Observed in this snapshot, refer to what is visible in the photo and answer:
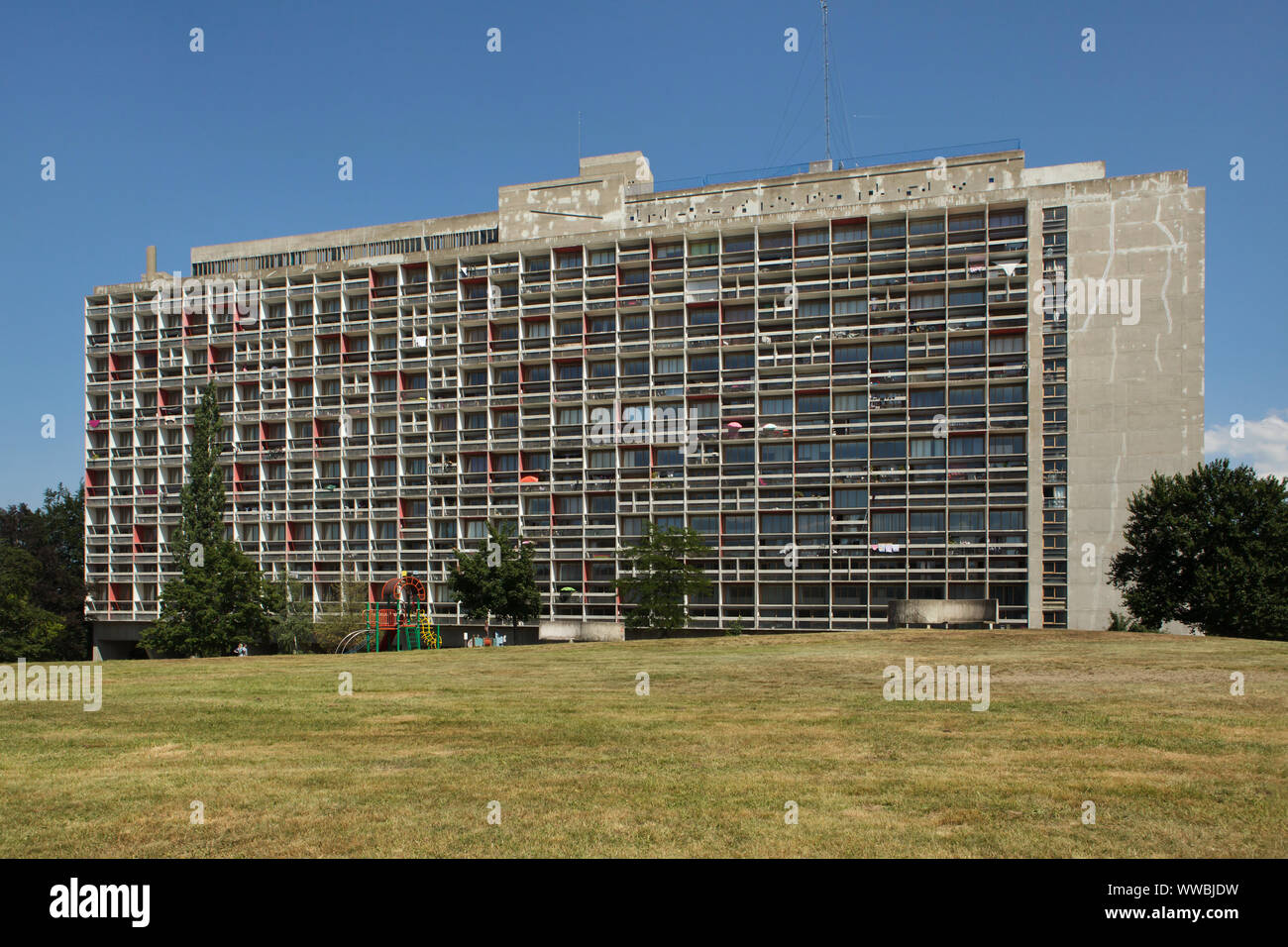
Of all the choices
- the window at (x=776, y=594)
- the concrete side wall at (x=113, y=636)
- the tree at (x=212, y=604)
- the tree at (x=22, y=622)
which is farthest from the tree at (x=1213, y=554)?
the concrete side wall at (x=113, y=636)

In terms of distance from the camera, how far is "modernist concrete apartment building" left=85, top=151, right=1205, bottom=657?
70.7 m

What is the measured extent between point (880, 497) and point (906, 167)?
27276mm

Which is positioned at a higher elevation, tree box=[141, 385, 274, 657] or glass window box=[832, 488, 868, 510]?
glass window box=[832, 488, 868, 510]

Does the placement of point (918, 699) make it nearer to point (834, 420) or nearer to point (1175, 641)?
point (1175, 641)

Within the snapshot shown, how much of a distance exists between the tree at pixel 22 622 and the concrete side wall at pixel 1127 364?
84023mm

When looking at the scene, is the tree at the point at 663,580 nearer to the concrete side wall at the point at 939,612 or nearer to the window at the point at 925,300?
the concrete side wall at the point at 939,612

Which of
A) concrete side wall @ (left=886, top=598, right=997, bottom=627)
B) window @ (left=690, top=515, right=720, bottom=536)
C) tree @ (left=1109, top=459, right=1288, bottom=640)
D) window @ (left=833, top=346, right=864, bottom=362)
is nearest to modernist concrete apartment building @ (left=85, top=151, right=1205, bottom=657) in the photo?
window @ (left=833, top=346, right=864, bottom=362)

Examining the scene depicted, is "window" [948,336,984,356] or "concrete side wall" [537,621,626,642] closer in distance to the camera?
"concrete side wall" [537,621,626,642]

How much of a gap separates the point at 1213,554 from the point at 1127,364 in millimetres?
19933

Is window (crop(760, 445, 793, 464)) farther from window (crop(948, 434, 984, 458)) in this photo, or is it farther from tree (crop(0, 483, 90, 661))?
tree (crop(0, 483, 90, 661))

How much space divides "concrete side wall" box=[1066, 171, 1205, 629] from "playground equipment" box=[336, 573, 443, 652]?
4725 centimetres

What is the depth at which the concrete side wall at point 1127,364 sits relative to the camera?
229 ft

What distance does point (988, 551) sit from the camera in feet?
229

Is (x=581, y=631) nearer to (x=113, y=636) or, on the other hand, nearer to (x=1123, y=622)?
(x=1123, y=622)
